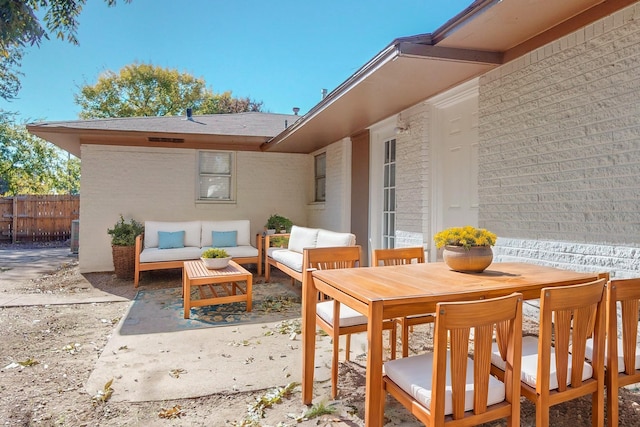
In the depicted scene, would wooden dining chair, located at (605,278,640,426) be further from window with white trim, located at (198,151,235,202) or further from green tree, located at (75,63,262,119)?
green tree, located at (75,63,262,119)

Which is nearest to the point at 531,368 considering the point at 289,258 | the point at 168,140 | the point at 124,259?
the point at 289,258

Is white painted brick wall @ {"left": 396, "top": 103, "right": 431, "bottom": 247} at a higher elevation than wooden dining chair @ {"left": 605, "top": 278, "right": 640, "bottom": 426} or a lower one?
higher

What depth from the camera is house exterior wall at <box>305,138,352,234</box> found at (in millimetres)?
7133

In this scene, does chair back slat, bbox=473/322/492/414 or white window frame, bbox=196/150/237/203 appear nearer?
chair back slat, bbox=473/322/492/414

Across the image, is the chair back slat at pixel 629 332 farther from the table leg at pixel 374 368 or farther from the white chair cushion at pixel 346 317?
the white chair cushion at pixel 346 317

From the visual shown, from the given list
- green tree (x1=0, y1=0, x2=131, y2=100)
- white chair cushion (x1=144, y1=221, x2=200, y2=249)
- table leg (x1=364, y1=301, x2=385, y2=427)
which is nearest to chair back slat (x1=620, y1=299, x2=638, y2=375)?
table leg (x1=364, y1=301, x2=385, y2=427)

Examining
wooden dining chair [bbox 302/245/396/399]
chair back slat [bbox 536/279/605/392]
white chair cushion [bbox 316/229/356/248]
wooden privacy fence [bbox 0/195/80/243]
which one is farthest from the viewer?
wooden privacy fence [bbox 0/195/80/243]

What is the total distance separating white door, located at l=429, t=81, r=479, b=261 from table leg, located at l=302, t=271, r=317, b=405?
8.71ft

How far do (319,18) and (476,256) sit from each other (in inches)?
421

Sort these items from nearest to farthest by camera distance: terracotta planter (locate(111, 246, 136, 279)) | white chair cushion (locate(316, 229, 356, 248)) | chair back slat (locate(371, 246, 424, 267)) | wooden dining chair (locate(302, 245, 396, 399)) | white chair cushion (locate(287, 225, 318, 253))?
wooden dining chair (locate(302, 245, 396, 399)) < chair back slat (locate(371, 246, 424, 267)) < white chair cushion (locate(316, 229, 356, 248)) < white chair cushion (locate(287, 225, 318, 253)) < terracotta planter (locate(111, 246, 136, 279))

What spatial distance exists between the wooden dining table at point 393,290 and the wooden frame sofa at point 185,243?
4420mm

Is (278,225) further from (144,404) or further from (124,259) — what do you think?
(144,404)

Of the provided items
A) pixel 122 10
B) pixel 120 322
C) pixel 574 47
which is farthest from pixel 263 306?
pixel 122 10

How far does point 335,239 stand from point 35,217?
13.5 meters
